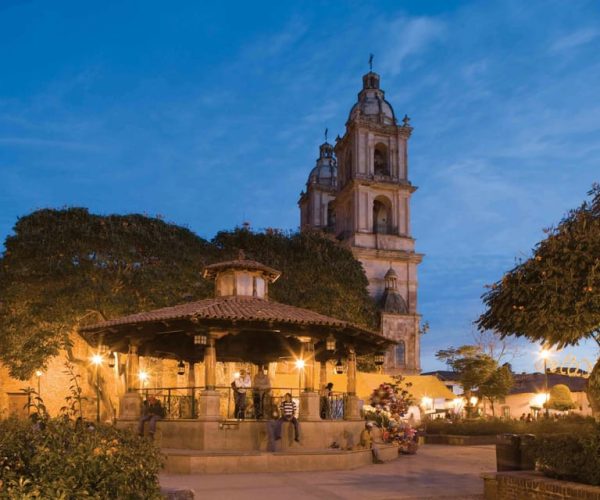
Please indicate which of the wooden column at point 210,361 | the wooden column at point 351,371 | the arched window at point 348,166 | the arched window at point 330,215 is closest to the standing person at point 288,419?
the wooden column at point 210,361

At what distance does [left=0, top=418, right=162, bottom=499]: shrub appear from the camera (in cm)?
555

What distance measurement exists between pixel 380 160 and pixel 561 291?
2113 inches

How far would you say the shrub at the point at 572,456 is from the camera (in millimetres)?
10164

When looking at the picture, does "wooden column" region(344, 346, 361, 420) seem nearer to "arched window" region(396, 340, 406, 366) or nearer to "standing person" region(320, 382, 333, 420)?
"standing person" region(320, 382, 333, 420)

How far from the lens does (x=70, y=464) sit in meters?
5.78

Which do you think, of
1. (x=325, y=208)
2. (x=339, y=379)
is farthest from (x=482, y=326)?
(x=325, y=208)

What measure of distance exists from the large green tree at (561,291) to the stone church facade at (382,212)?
43573mm

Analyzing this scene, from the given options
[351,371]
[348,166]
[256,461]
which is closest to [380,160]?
[348,166]

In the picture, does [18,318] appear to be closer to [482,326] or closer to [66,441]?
[482,326]

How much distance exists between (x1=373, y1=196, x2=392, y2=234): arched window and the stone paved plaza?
4518 cm

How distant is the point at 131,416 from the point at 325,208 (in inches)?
2432

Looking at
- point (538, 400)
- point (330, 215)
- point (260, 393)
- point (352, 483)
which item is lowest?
point (538, 400)

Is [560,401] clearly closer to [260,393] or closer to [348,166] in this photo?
[348,166]

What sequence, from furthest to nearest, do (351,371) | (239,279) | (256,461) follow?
1. (239,279)
2. (351,371)
3. (256,461)
